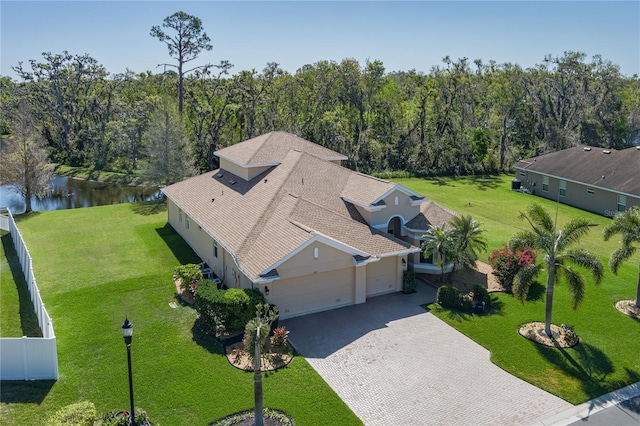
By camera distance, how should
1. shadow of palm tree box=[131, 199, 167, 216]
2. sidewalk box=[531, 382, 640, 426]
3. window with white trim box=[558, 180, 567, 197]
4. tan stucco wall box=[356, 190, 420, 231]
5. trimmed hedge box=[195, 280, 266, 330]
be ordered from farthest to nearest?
window with white trim box=[558, 180, 567, 197] → shadow of palm tree box=[131, 199, 167, 216] → tan stucco wall box=[356, 190, 420, 231] → trimmed hedge box=[195, 280, 266, 330] → sidewalk box=[531, 382, 640, 426]

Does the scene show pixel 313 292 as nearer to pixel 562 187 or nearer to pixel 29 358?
pixel 29 358

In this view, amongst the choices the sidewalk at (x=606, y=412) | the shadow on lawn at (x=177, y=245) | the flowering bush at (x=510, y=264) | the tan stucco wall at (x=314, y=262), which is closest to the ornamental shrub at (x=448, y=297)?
the flowering bush at (x=510, y=264)

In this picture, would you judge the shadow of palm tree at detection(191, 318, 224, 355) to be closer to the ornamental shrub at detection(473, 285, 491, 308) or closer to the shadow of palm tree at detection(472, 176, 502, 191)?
the ornamental shrub at detection(473, 285, 491, 308)

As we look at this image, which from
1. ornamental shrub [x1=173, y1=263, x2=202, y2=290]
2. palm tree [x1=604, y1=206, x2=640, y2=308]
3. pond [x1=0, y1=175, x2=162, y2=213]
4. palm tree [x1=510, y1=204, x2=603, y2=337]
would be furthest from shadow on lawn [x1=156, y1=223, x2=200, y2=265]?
palm tree [x1=604, y1=206, x2=640, y2=308]

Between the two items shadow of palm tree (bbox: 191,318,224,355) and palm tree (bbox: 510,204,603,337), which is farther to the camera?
palm tree (bbox: 510,204,603,337)

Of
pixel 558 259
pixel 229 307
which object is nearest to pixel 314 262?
pixel 229 307

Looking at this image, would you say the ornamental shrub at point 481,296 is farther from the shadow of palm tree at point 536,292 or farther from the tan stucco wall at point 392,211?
the tan stucco wall at point 392,211

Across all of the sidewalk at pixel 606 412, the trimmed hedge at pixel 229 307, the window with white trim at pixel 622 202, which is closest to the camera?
the sidewalk at pixel 606 412
